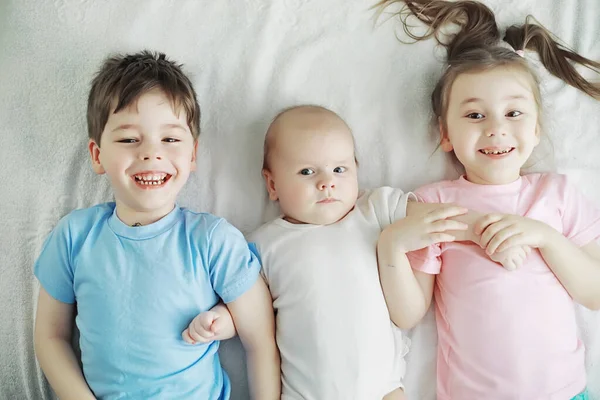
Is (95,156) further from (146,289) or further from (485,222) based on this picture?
(485,222)

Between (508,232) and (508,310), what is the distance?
158mm

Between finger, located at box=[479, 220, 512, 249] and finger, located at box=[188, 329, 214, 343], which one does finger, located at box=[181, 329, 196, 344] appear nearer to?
finger, located at box=[188, 329, 214, 343]

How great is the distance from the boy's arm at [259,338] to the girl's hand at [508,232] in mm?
453

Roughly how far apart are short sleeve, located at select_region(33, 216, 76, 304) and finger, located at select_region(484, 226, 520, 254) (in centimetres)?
84

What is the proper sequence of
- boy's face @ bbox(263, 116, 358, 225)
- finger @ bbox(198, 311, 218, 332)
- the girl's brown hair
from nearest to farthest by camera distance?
finger @ bbox(198, 311, 218, 332) → boy's face @ bbox(263, 116, 358, 225) → the girl's brown hair

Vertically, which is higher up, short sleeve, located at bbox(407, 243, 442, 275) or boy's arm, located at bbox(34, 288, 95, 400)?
short sleeve, located at bbox(407, 243, 442, 275)

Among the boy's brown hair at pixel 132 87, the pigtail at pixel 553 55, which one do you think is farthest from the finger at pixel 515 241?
the boy's brown hair at pixel 132 87

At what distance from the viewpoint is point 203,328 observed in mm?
1105

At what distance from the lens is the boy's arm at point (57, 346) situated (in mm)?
1166

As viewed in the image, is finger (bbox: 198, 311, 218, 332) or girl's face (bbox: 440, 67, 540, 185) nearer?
finger (bbox: 198, 311, 218, 332)

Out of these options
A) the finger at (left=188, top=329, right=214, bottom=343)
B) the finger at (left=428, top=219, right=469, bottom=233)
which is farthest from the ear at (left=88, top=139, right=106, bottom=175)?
the finger at (left=428, top=219, right=469, bottom=233)

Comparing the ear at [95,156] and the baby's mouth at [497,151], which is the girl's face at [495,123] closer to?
the baby's mouth at [497,151]

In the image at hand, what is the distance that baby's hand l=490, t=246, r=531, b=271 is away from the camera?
1169mm

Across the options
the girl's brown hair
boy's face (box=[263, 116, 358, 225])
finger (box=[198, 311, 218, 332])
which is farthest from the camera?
the girl's brown hair
